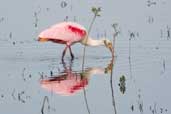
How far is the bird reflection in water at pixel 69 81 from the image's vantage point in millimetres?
8672

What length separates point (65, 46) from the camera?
1215 cm

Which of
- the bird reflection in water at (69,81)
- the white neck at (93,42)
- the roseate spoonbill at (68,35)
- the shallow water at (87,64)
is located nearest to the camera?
the shallow water at (87,64)

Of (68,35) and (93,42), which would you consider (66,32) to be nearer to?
(68,35)

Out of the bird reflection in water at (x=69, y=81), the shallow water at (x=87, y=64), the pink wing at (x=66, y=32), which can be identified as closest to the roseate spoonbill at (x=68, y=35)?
the pink wing at (x=66, y=32)

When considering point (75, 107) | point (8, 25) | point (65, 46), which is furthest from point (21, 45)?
point (75, 107)

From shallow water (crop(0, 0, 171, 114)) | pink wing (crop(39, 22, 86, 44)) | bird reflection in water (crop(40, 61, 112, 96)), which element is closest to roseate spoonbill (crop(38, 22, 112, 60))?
pink wing (crop(39, 22, 86, 44))

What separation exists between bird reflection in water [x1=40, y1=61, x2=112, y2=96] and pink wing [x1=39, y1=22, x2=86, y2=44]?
1.34 meters

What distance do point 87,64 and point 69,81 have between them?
1.35 metres

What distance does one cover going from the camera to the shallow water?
8.05 meters

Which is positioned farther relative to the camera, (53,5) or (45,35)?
(53,5)

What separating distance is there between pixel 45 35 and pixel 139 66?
191cm

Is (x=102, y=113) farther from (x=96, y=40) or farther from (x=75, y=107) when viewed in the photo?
(x=96, y=40)

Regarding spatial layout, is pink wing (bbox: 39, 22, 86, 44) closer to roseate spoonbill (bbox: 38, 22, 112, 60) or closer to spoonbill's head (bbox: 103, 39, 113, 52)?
roseate spoonbill (bbox: 38, 22, 112, 60)

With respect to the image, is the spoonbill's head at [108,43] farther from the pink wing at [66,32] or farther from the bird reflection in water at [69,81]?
the bird reflection in water at [69,81]
